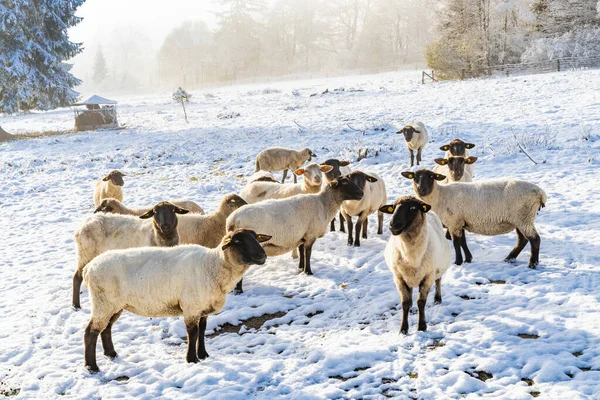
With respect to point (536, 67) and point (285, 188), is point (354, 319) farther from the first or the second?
point (536, 67)

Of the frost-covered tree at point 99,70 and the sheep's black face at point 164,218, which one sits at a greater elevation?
the frost-covered tree at point 99,70

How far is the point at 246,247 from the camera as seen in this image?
5676 millimetres

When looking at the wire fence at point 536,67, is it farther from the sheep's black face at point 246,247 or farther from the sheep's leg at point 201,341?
the sheep's leg at point 201,341

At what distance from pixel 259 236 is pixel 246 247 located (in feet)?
1.36

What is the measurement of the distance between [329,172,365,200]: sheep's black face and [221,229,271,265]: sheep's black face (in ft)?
11.2

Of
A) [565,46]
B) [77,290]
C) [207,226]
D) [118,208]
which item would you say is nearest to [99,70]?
[565,46]

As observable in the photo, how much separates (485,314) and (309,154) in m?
10.7

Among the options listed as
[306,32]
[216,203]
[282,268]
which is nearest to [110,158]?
[216,203]

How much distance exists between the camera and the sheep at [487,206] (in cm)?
777

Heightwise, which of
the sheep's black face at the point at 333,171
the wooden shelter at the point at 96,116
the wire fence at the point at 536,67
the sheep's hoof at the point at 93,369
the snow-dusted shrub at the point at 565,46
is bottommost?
the sheep's hoof at the point at 93,369

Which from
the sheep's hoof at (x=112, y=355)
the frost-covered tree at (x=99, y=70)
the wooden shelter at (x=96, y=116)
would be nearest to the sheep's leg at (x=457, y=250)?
the sheep's hoof at (x=112, y=355)

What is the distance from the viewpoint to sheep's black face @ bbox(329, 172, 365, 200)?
28.8 ft

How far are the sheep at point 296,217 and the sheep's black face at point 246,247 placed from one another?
7.14 ft

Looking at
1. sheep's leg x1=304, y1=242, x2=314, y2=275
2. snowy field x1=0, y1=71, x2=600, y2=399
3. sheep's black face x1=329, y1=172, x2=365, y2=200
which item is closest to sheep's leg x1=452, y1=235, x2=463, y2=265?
snowy field x1=0, y1=71, x2=600, y2=399
